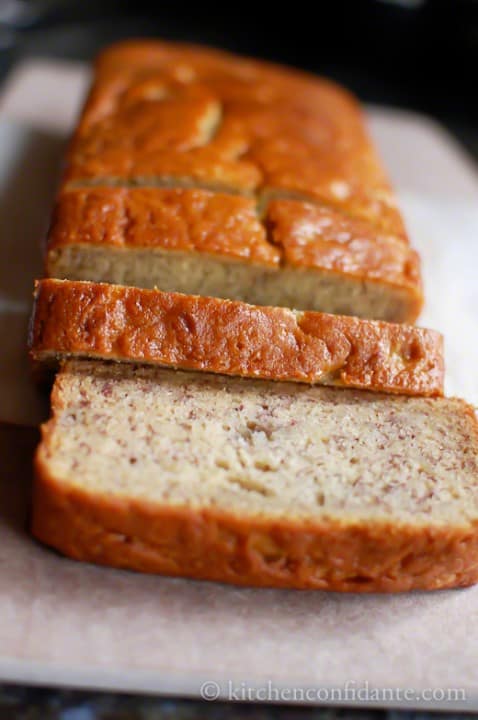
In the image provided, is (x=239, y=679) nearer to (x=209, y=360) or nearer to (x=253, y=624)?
(x=253, y=624)

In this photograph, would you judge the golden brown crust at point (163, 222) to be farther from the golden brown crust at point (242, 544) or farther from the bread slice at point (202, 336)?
the golden brown crust at point (242, 544)

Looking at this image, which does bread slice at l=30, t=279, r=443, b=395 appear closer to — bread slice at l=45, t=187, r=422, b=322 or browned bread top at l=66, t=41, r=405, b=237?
bread slice at l=45, t=187, r=422, b=322

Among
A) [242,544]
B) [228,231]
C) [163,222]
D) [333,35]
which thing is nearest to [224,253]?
[228,231]

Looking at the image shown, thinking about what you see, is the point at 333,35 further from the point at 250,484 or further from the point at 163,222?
the point at 250,484

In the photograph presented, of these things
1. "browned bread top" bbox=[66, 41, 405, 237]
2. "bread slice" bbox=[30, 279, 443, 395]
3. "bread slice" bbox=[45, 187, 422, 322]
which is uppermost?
"browned bread top" bbox=[66, 41, 405, 237]

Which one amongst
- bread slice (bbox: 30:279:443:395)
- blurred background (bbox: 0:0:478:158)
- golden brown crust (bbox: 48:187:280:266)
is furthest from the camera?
blurred background (bbox: 0:0:478:158)

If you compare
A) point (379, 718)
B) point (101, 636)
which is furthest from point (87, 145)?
point (379, 718)

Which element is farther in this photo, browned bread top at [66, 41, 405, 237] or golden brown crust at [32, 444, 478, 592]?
browned bread top at [66, 41, 405, 237]

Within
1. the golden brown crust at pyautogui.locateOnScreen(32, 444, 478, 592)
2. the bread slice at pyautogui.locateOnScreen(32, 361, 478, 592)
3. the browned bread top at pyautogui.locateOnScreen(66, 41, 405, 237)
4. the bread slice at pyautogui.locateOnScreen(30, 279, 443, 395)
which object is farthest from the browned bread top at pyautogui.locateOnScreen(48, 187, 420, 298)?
the golden brown crust at pyautogui.locateOnScreen(32, 444, 478, 592)
